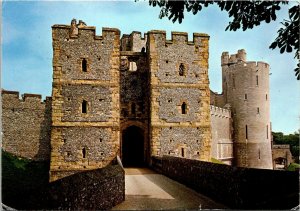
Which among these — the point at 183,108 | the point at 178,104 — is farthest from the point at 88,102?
the point at 183,108

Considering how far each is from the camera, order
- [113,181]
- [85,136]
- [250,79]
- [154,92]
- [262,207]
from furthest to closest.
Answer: [250,79] < [154,92] < [85,136] < [113,181] < [262,207]

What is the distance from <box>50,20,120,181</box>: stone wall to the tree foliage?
466 inches

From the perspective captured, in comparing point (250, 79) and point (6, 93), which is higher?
point (250, 79)

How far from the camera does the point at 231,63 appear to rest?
37344 mm

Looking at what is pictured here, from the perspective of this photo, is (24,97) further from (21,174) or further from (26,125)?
(21,174)

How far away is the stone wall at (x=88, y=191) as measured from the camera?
5902mm

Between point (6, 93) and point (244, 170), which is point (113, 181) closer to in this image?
point (244, 170)

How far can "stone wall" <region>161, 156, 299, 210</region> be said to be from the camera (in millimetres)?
5469

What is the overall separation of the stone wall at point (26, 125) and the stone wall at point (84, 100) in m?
7.28

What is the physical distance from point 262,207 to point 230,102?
32325 millimetres

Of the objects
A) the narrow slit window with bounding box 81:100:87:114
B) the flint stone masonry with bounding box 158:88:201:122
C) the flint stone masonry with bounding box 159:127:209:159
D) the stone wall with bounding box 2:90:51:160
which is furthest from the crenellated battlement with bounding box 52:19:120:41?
the stone wall with bounding box 2:90:51:160

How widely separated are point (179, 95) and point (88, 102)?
5063 mm

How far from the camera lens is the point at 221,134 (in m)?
33.9

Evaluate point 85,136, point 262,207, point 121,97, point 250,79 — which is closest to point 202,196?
point 262,207
